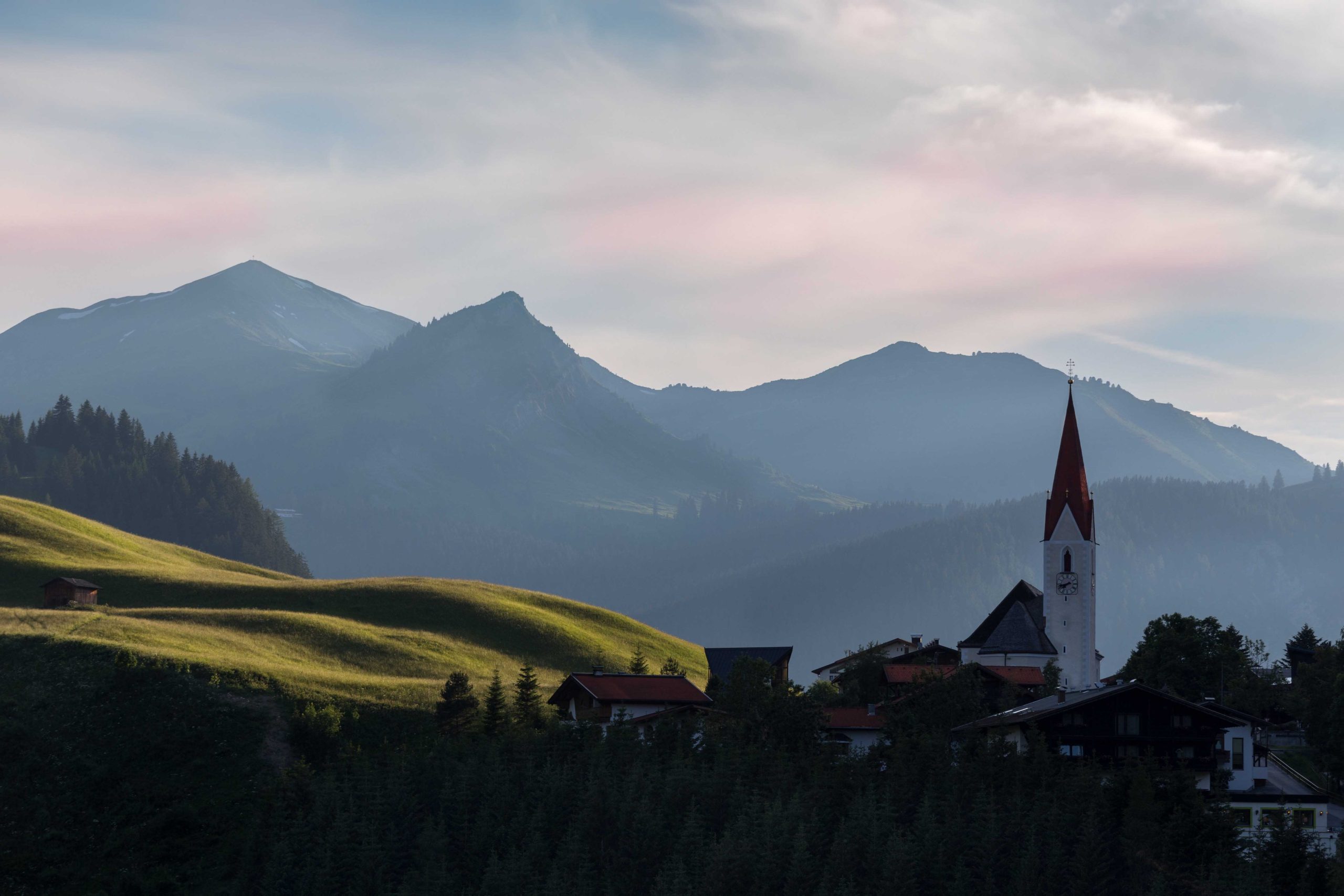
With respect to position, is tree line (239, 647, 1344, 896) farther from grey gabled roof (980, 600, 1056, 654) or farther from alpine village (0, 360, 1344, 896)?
grey gabled roof (980, 600, 1056, 654)

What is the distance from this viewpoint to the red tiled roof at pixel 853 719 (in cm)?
9781

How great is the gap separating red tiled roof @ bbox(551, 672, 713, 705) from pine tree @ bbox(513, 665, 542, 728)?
283 cm

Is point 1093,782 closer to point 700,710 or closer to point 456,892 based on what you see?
point 700,710

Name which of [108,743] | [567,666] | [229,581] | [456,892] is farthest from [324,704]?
[229,581]

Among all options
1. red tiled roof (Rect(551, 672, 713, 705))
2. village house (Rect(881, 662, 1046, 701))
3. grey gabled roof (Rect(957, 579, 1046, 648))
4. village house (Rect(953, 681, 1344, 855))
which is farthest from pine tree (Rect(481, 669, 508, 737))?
grey gabled roof (Rect(957, 579, 1046, 648))

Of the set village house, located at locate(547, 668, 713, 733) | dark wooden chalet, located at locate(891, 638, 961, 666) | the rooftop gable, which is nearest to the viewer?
village house, located at locate(547, 668, 713, 733)

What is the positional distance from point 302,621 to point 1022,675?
65971 millimetres

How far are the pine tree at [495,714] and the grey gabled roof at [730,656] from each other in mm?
37956

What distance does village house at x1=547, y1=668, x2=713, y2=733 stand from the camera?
10000cm

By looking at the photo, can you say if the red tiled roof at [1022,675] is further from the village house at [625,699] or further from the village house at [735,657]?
the village house at [735,657]

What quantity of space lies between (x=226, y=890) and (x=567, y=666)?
5612 centimetres

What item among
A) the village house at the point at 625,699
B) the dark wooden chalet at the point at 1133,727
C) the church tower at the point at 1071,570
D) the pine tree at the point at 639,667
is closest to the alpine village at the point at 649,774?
the dark wooden chalet at the point at 1133,727

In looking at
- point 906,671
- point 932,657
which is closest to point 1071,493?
point 932,657

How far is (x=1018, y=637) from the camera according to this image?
12769 centimetres
